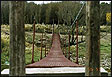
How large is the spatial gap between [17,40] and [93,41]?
0.42m

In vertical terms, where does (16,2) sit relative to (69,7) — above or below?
below

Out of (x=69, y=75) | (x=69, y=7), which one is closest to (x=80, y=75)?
(x=69, y=75)

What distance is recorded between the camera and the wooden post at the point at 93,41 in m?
1.00

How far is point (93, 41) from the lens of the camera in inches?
39.5

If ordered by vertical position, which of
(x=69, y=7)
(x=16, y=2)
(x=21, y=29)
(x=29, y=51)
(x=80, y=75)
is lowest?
(x=29, y=51)

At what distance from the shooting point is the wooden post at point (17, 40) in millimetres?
975

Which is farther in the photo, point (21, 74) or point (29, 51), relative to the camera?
point (29, 51)

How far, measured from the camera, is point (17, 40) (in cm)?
98

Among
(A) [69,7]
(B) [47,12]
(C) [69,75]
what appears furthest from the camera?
(B) [47,12]

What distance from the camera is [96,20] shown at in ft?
3.34

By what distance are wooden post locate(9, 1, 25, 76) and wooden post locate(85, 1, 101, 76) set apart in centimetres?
37

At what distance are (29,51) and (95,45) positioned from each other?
27.2 feet

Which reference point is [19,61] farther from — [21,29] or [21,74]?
[21,29]

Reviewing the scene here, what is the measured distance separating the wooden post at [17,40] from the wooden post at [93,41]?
1.21 feet
